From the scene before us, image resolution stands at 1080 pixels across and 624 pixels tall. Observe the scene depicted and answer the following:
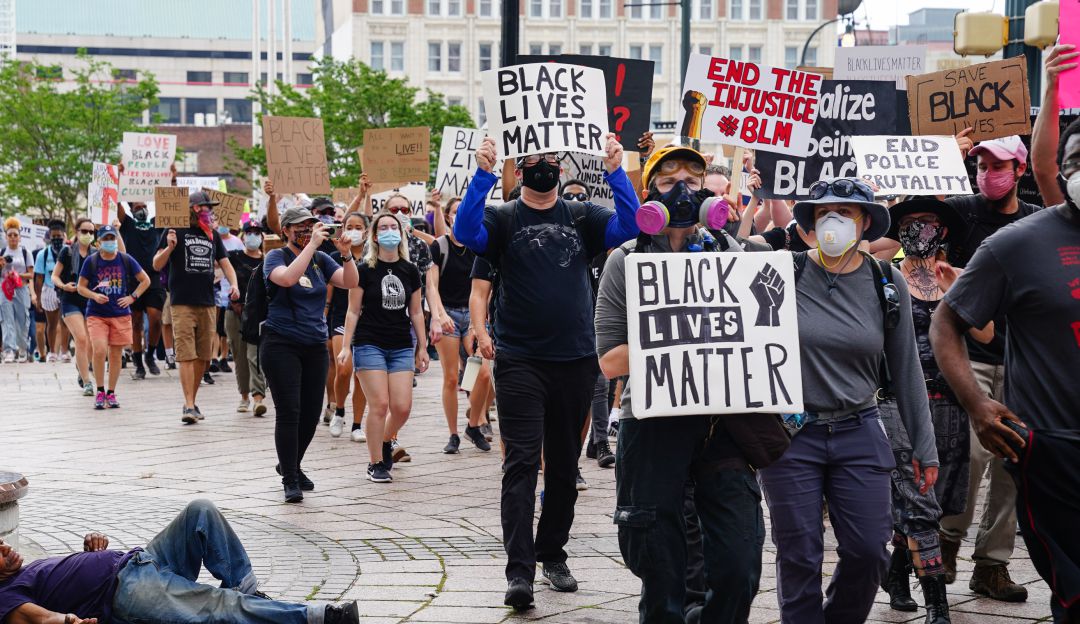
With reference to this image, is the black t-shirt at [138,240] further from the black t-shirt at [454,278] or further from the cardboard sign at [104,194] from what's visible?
the black t-shirt at [454,278]

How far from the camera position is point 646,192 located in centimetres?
546

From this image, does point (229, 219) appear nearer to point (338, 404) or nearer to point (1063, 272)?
point (338, 404)

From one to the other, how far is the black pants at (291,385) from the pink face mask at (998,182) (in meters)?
4.49

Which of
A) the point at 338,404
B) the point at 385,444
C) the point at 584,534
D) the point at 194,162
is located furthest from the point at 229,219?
the point at 194,162

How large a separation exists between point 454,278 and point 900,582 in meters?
6.35

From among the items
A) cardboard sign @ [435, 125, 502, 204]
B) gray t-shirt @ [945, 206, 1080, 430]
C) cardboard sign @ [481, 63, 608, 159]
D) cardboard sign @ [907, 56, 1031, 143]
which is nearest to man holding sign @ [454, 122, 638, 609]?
cardboard sign @ [481, 63, 608, 159]

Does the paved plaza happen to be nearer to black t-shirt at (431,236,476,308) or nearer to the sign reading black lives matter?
black t-shirt at (431,236,476,308)

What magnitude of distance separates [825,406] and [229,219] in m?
13.0

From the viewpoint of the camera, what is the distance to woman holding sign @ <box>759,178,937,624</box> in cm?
495

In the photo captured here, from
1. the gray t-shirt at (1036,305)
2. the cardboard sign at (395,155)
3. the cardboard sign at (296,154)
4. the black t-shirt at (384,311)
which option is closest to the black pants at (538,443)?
the gray t-shirt at (1036,305)

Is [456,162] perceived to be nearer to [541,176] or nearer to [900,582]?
[541,176]

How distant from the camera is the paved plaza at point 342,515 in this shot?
20.6ft

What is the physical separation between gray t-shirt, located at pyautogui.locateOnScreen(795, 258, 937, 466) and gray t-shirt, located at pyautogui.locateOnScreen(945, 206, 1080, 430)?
616mm

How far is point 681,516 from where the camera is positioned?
16.0ft
